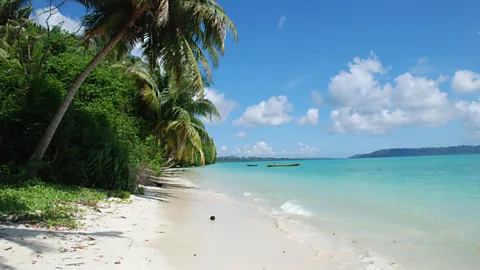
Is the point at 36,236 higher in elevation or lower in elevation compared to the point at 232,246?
higher

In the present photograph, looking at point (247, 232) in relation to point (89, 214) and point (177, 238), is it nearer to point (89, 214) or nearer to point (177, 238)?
point (177, 238)

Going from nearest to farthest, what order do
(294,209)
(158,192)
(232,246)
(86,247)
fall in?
(86,247) < (232,246) < (294,209) < (158,192)

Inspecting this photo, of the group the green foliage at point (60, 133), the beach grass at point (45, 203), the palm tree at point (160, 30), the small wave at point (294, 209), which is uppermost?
the palm tree at point (160, 30)

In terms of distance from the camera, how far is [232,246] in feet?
17.3

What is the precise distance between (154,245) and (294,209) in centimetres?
562

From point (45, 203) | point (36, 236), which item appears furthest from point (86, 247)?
point (45, 203)

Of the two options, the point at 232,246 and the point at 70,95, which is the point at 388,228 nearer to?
the point at 232,246

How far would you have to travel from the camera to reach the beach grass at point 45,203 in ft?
16.5

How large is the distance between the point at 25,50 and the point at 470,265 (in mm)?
12781

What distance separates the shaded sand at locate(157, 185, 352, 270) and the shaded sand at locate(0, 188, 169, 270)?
319 mm

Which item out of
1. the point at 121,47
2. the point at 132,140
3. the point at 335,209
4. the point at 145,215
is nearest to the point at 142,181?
the point at 132,140

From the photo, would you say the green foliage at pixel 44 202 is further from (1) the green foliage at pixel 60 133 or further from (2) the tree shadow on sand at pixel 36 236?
(1) the green foliage at pixel 60 133

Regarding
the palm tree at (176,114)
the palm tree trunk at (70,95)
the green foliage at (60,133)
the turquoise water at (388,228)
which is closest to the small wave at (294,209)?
the turquoise water at (388,228)

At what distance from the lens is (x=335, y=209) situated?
9.70m
